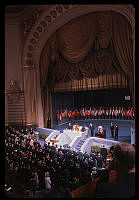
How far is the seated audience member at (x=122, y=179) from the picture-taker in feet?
6.10

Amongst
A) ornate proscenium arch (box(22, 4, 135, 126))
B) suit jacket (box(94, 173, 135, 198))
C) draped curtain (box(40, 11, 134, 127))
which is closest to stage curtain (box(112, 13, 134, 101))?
draped curtain (box(40, 11, 134, 127))

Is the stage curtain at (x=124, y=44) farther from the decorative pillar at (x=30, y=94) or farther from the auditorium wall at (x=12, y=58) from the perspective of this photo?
the auditorium wall at (x=12, y=58)

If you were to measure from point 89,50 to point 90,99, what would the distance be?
28.1 feet

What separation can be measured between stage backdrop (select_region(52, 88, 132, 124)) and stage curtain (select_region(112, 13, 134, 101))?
6.80m

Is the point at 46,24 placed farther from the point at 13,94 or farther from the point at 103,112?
the point at 103,112

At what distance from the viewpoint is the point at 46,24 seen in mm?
14500

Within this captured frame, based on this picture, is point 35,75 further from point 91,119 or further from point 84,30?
A: point 91,119

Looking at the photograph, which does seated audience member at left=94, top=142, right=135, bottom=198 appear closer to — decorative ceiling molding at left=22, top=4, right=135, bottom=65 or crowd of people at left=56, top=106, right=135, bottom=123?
decorative ceiling molding at left=22, top=4, right=135, bottom=65

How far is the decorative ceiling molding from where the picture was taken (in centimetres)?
1299

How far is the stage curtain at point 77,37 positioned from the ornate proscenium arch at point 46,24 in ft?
1.55

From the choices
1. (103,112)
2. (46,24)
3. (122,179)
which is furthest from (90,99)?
(122,179)

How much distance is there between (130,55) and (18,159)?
8922 mm

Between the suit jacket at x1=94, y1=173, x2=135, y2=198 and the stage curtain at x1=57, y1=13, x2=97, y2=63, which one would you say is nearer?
the suit jacket at x1=94, y1=173, x2=135, y2=198

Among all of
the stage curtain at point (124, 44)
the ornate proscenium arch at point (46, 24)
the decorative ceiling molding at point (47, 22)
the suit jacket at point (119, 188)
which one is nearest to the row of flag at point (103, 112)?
the ornate proscenium arch at point (46, 24)
